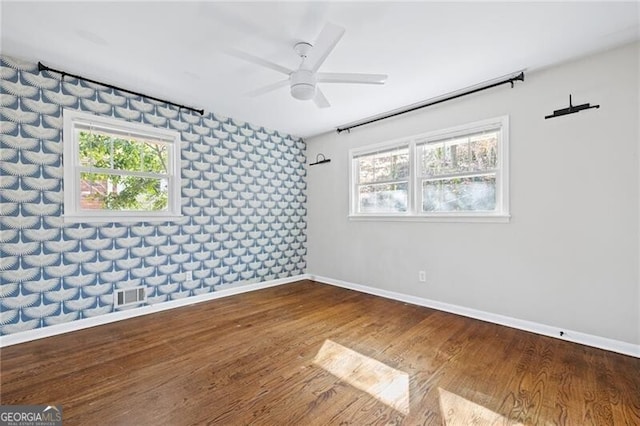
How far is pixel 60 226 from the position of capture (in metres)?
2.87

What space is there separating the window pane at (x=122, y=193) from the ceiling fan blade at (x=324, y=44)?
2.51 metres

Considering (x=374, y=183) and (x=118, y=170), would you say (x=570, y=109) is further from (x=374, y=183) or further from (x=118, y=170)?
(x=118, y=170)

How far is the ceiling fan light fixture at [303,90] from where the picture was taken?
2.34m

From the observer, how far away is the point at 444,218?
352 centimetres

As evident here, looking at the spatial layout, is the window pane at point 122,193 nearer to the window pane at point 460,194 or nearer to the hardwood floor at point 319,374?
the hardwood floor at point 319,374

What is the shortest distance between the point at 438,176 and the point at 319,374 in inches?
106

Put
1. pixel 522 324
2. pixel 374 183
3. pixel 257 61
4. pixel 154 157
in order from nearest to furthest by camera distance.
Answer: pixel 257 61 < pixel 522 324 < pixel 154 157 < pixel 374 183

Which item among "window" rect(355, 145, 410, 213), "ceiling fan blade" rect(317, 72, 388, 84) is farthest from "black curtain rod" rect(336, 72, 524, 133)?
"ceiling fan blade" rect(317, 72, 388, 84)

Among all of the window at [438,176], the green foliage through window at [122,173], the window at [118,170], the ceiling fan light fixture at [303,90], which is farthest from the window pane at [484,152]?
the green foliage through window at [122,173]

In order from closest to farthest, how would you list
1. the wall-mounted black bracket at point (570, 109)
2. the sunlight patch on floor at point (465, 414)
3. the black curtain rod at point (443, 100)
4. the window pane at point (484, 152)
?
the sunlight patch on floor at point (465, 414) < the wall-mounted black bracket at point (570, 109) < the black curtain rod at point (443, 100) < the window pane at point (484, 152)

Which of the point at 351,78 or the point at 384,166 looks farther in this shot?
the point at 384,166

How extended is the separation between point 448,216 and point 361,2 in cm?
247

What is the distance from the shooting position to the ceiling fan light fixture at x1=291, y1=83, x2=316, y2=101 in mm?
2339

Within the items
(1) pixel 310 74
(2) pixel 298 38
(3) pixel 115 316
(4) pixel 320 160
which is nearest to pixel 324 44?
(1) pixel 310 74
